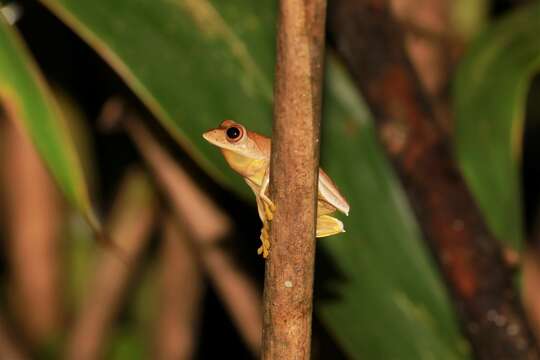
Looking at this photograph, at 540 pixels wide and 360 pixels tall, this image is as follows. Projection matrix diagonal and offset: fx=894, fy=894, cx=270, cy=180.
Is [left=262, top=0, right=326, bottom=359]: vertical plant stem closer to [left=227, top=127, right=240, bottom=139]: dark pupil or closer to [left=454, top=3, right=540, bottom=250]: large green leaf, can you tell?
[left=227, top=127, right=240, bottom=139]: dark pupil

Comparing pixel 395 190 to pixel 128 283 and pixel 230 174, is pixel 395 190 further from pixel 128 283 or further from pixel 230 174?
pixel 128 283

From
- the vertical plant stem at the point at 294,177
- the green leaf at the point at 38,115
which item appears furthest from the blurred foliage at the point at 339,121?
the vertical plant stem at the point at 294,177

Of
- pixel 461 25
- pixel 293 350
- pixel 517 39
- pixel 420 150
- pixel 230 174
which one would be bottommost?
pixel 293 350

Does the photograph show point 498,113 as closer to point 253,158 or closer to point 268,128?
point 268,128

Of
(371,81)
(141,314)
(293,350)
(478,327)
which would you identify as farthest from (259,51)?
(141,314)

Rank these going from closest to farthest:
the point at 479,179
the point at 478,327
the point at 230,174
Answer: the point at 230,174, the point at 478,327, the point at 479,179

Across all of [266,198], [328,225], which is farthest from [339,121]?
[266,198]

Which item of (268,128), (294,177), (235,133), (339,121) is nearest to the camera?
(294,177)

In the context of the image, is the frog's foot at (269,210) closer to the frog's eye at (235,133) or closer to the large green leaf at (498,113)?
the frog's eye at (235,133)
